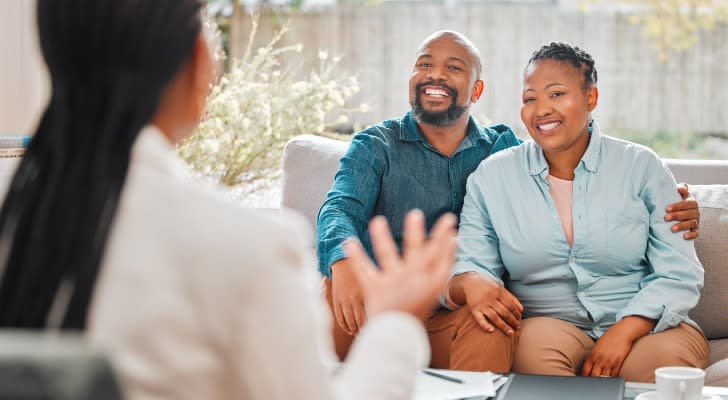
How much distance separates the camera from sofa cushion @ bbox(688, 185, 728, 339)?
237 centimetres

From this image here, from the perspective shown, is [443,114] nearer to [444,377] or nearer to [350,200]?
[350,200]

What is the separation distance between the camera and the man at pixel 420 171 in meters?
2.28

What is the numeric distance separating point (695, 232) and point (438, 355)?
0.71 meters

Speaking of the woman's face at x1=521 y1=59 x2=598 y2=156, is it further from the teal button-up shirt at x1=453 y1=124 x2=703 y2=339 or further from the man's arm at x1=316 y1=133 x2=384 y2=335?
the man's arm at x1=316 y1=133 x2=384 y2=335

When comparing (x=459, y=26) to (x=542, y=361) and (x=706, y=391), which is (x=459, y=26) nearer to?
(x=542, y=361)

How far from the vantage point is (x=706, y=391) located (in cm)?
167

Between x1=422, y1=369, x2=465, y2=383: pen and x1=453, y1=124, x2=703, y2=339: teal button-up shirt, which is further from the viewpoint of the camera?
x1=453, y1=124, x2=703, y2=339: teal button-up shirt

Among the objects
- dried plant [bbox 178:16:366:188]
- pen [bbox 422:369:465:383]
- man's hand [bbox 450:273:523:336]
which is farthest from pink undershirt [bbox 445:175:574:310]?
dried plant [bbox 178:16:366:188]

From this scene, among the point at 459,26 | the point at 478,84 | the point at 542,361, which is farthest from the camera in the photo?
the point at 459,26

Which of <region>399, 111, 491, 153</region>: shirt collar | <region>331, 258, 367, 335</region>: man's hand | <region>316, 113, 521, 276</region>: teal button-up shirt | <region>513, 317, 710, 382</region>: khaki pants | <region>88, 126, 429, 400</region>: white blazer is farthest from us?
<region>399, 111, 491, 153</region>: shirt collar

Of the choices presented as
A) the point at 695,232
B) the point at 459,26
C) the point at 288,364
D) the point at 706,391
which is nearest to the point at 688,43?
the point at 459,26

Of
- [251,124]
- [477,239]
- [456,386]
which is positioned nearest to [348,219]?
[477,239]

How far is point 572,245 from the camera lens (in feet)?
7.45

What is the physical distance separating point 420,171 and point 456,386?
945 millimetres
